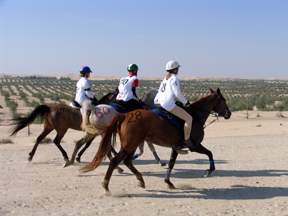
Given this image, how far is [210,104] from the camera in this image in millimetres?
8125

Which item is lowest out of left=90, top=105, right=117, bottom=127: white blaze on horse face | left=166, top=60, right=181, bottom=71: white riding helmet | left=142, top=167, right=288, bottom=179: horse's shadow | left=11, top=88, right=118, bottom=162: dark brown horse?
left=142, top=167, right=288, bottom=179: horse's shadow

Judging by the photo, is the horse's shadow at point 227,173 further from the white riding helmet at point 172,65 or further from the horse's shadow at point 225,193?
the white riding helmet at point 172,65

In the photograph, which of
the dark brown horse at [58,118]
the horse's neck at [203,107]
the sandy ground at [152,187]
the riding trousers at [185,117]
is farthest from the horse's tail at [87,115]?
the horse's neck at [203,107]

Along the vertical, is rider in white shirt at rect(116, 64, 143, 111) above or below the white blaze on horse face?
above

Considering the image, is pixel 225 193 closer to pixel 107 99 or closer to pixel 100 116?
pixel 100 116

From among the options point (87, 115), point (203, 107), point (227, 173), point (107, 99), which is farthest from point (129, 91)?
point (227, 173)

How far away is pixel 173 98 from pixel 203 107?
1.40 meters

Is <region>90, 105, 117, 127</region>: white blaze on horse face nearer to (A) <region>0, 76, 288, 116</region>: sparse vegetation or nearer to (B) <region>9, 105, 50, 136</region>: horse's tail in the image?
(B) <region>9, 105, 50, 136</region>: horse's tail

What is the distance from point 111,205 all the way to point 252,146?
8.46 m

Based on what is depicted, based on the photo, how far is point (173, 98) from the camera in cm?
698

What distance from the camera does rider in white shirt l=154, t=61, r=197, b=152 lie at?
273 inches

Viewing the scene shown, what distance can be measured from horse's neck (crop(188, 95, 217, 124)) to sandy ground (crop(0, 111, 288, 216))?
171 centimetres

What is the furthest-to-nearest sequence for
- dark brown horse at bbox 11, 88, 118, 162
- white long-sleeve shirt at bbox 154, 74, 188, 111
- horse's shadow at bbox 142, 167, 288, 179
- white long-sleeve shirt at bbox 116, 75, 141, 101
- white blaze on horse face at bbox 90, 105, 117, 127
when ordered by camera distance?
dark brown horse at bbox 11, 88, 118, 162 → horse's shadow at bbox 142, 167, 288, 179 → white long-sleeve shirt at bbox 116, 75, 141, 101 → white blaze on horse face at bbox 90, 105, 117, 127 → white long-sleeve shirt at bbox 154, 74, 188, 111

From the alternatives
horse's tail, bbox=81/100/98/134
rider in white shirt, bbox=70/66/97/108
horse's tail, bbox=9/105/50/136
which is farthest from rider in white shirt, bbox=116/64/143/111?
horse's tail, bbox=9/105/50/136
